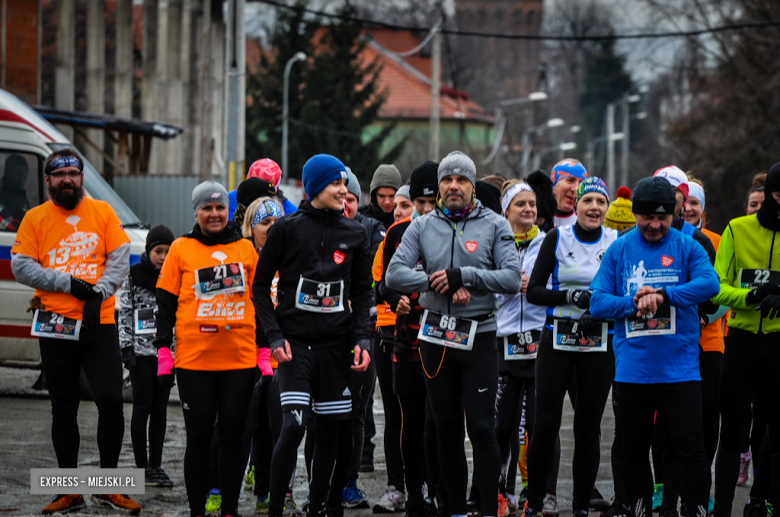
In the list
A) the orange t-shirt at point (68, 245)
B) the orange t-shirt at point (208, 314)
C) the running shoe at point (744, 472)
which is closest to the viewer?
the orange t-shirt at point (208, 314)

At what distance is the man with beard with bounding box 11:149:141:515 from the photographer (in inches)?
245

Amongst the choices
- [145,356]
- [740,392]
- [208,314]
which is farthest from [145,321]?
[740,392]

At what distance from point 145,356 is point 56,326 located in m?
1.20

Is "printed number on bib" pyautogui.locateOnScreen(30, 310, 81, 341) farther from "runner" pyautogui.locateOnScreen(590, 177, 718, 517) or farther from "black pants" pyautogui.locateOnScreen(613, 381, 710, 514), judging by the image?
"black pants" pyautogui.locateOnScreen(613, 381, 710, 514)

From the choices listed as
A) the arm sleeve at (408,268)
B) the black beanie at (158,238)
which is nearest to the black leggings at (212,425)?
the arm sleeve at (408,268)

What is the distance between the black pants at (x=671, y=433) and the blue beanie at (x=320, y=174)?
6.65 feet

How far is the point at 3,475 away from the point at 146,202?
1470 centimetres

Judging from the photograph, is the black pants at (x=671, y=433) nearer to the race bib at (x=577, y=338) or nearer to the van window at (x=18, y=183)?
the race bib at (x=577, y=338)

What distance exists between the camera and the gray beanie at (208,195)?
19.1 ft

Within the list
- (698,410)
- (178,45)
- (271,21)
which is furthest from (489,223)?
(271,21)

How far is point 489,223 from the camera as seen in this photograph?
5.69 m

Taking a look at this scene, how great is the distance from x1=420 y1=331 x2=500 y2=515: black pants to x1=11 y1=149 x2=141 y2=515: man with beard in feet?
6.86

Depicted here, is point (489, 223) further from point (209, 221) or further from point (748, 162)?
point (748, 162)

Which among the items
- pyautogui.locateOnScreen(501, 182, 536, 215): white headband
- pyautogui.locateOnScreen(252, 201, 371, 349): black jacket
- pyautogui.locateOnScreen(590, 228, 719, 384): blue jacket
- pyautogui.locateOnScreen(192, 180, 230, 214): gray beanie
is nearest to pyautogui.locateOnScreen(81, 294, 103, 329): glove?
pyautogui.locateOnScreen(192, 180, 230, 214): gray beanie
